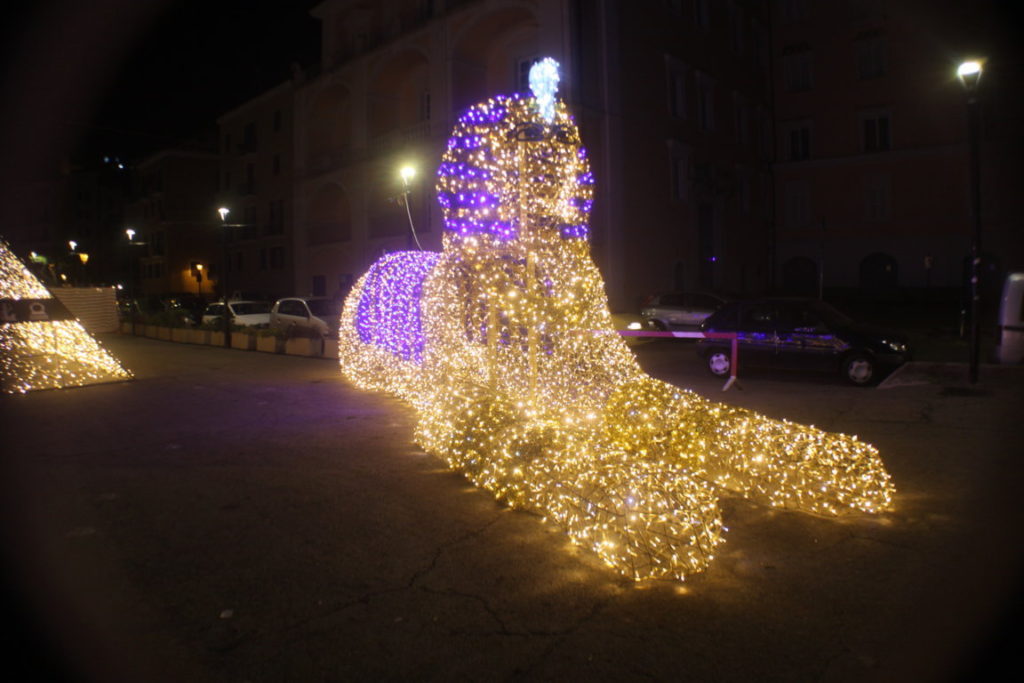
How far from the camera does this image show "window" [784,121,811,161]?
35.1m

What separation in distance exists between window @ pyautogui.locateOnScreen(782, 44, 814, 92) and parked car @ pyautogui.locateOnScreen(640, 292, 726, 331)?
22.3m

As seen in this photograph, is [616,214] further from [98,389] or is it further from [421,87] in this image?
[98,389]

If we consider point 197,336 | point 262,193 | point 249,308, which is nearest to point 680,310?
point 197,336

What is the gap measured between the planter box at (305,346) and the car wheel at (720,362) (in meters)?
A: 9.22

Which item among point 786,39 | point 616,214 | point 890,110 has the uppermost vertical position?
point 786,39

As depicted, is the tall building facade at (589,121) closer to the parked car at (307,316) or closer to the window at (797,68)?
the window at (797,68)

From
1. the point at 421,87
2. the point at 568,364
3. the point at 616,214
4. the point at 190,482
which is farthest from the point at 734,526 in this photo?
the point at 421,87

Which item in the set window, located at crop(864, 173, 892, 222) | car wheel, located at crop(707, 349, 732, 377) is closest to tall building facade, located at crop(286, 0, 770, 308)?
window, located at crop(864, 173, 892, 222)

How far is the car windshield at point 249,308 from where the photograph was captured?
23.6 meters

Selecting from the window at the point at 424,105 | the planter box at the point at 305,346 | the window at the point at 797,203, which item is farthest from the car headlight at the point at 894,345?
the window at the point at 797,203

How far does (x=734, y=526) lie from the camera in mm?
4750

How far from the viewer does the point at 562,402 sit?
680cm

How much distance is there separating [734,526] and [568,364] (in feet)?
8.02

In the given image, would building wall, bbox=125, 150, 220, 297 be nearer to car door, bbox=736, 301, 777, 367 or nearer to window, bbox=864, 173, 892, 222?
window, bbox=864, 173, 892, 222
